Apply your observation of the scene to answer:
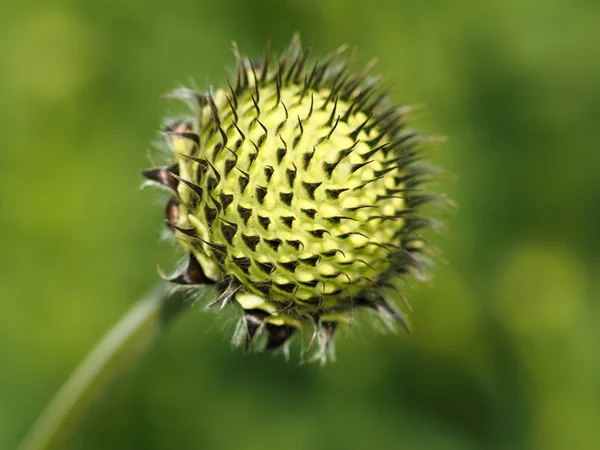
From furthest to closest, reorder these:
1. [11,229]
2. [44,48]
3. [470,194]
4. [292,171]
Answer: [470,194]
[44,48]
[11,229]
[292,171]

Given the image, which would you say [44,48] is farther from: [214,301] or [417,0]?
[214,301]

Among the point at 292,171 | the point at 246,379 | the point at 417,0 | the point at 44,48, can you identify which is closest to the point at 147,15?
the point at 44,48

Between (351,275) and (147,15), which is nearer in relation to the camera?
(351,275)

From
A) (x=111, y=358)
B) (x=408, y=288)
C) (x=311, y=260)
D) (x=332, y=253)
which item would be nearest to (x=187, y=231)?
(x=311, y=260)

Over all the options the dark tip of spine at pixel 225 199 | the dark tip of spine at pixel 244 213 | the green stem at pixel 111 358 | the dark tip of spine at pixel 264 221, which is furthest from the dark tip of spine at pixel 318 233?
the green stem at pixel 111 358

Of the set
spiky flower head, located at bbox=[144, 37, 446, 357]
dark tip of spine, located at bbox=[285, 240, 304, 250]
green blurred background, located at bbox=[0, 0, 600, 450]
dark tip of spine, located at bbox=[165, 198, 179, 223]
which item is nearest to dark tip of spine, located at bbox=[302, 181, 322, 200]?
spiky flower head, located at bbox=[144, 37, 446, 357]

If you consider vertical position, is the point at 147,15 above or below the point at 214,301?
above
